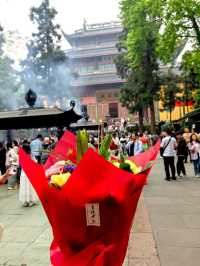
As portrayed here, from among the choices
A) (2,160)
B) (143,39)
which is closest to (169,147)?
(2,160)

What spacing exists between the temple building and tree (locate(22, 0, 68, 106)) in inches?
484

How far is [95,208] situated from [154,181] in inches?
409

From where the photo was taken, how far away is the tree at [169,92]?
114 ft

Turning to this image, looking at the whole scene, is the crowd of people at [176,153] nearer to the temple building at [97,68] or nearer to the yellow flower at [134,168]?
the yellow flower at [134,168]

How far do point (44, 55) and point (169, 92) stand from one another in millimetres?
12769

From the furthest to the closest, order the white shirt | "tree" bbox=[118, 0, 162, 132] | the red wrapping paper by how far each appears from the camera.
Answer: "tree" bbox=[118, 0, 162, 132] → the white shirt → the red wrapping paper

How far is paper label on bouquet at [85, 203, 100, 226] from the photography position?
6.99 feet

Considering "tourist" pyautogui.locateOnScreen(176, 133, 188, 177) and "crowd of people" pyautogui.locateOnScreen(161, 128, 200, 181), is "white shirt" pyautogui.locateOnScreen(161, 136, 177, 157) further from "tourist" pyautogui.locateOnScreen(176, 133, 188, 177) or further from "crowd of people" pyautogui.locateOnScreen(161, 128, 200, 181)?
"tourist" pyautogui.locateOnScreen(176, 133, 188, 177)

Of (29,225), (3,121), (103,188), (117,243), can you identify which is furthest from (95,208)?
(3,121)

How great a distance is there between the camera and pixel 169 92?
3447 cm

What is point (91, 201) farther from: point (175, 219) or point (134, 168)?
point (175, 219)

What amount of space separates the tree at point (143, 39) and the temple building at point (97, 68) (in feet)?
57.8

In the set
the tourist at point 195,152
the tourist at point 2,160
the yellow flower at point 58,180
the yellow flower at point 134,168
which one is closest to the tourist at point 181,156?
the tourist at point 195,152

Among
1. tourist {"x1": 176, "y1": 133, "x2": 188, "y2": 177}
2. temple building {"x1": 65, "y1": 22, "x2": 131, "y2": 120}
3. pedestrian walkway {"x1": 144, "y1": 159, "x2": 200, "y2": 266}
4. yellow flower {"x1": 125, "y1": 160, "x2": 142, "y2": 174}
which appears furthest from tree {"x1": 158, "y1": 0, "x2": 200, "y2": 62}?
temple building {"x1": 65, "y1": 22, "x2": 131, "y2": 120}
